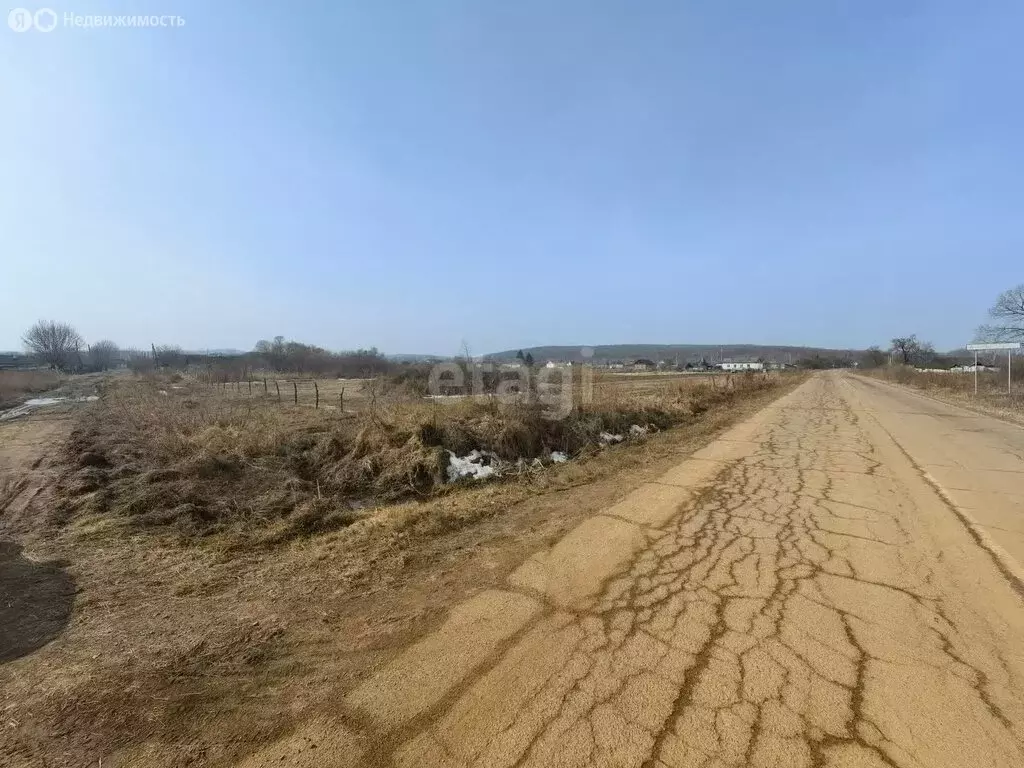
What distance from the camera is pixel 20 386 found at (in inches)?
1225

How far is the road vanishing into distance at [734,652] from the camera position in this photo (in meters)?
2.45

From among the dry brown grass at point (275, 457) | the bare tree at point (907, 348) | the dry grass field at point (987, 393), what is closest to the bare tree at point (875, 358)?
the bare tree at point (907, 348)

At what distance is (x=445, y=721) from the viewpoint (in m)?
2.63

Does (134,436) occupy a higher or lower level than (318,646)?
higher

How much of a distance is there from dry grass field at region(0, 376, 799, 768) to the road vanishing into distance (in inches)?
22.8

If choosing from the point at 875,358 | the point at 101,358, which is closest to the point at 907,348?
the point at 875,358

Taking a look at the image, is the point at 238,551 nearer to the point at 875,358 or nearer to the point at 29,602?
the point at 29,602

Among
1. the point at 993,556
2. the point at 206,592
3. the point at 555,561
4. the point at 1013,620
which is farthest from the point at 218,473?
the point at 993,556

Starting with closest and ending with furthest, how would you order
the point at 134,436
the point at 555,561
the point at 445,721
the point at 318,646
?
the point at 445,721 → the point at 318,646 → the point at 555,561 → the point at 134,436

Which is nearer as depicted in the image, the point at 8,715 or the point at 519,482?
the point at 8,715

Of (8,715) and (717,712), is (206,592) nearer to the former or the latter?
(8,715)

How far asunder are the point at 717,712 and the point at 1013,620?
295 centimetres

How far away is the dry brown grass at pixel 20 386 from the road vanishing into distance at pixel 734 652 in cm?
2822

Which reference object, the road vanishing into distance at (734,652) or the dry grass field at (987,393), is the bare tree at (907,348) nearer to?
the dry grass field at (987,393)
